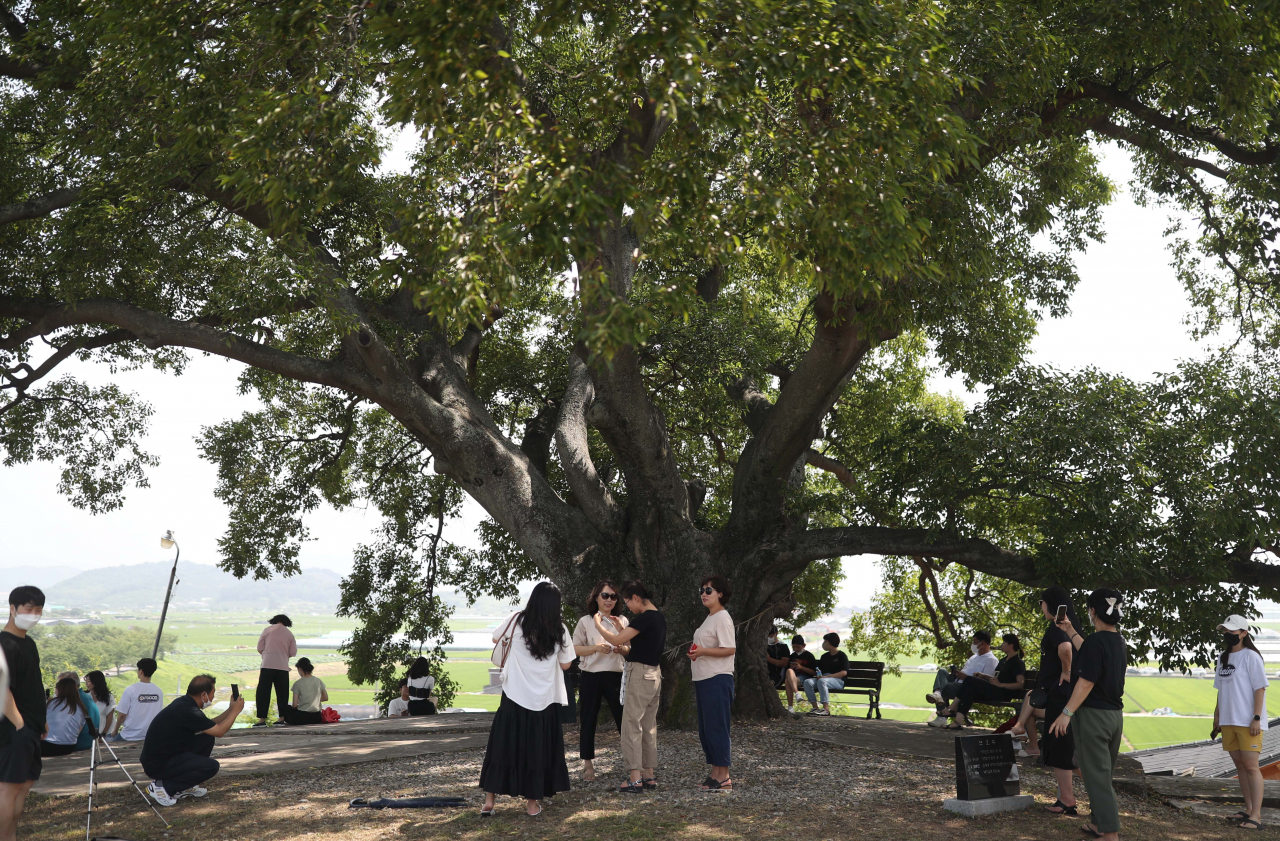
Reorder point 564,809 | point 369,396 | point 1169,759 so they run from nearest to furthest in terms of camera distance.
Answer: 1. point 564,809
2. point 369,396
3. point 1169,759

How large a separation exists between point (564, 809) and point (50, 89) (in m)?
9.62

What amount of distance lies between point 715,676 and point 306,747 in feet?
16.0

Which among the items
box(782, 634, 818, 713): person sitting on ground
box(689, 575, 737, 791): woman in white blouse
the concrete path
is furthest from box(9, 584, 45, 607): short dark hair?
box(782, 634, 818, 713): person sitting on ground

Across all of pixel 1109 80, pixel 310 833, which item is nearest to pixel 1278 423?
pixel 1109 80

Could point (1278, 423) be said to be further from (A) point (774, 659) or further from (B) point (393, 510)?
(B) point (393, 510)

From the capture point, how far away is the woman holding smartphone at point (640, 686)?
23.1 feet

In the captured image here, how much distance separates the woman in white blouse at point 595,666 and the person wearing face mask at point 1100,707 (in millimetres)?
3263

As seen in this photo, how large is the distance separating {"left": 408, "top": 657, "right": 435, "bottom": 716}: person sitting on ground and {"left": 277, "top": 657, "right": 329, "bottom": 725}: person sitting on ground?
3.92 ft

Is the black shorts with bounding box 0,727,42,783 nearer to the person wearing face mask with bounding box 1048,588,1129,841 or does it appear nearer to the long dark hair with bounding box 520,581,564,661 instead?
the long dark hair with bounding box 520,581,564,661

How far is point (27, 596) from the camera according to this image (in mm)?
5207

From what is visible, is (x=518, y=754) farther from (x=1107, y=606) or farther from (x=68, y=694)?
(x=68, y=694)

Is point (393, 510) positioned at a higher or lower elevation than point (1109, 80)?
lower

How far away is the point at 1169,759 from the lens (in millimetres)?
11586

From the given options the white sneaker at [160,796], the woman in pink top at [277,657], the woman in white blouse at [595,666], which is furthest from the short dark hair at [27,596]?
the woman in pink top at [277,657]
